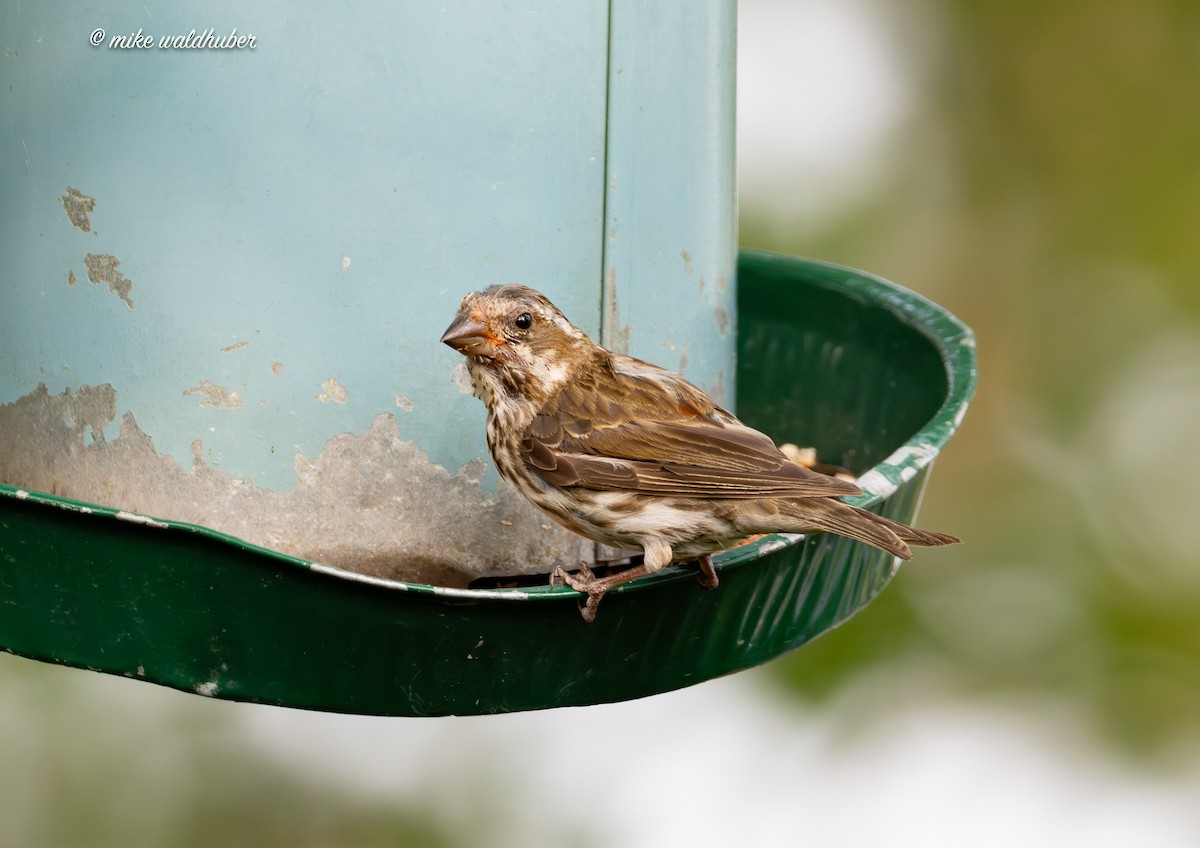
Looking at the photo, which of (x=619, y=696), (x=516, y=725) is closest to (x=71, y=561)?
(x=619, y=696)

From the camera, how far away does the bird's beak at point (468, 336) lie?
3617 mm

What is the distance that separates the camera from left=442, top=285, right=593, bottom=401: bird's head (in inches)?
145

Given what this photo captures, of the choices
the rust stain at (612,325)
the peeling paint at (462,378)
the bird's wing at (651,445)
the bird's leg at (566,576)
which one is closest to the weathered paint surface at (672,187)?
the rust stain at (612,325)

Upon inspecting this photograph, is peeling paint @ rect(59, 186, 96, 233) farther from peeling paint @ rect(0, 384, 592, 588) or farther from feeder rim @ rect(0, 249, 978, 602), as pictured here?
feeder rim @ rect(0, 249, 978, 602)

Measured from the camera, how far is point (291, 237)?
3629 mm

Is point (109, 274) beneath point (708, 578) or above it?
above

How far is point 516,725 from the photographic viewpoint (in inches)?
240

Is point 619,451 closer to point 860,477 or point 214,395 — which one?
point 860,477

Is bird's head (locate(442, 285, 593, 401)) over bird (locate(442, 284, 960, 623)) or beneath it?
over

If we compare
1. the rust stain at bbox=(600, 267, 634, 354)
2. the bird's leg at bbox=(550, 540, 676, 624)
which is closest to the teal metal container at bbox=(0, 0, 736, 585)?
the rust stain at bbox=(600, 267, 634, 354)

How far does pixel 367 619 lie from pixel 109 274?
108 cm

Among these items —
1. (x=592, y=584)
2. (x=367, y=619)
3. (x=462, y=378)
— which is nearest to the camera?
(x=367, y=619)

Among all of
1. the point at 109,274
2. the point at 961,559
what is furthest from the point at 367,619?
the point at 961,559

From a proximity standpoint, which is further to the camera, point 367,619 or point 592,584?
point 592,584
